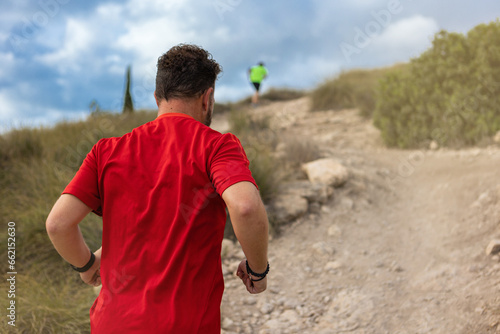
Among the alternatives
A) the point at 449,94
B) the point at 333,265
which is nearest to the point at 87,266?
the point at 333,265

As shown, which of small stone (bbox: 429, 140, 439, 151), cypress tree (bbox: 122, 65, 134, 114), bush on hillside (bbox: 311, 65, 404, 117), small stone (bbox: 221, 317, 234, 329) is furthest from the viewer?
cypress tree (bbox: 122, 65, 134, 114)

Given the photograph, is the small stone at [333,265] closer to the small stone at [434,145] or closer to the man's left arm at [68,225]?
the man's left arm at [68,225]

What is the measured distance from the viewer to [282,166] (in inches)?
260

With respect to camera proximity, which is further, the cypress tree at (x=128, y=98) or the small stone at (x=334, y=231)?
the cypress tree at (x=128, y=98)

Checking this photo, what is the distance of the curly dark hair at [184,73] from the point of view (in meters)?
1.62

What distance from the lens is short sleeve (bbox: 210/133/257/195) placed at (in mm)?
1397

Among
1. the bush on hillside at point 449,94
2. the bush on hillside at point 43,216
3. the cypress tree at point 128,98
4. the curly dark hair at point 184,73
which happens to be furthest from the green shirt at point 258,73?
the curly dark hair at point 184,73

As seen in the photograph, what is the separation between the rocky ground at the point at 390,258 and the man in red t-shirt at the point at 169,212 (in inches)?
93.3

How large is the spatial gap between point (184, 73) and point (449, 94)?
7.31 meters

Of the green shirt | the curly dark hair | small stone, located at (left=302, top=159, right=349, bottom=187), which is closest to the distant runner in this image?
the green shirt

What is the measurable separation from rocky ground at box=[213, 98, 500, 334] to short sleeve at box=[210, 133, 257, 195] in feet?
8.59

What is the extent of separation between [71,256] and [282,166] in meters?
5.06

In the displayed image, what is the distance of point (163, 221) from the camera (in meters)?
1.48

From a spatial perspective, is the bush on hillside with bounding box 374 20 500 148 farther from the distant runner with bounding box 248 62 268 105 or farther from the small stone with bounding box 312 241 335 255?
the distant runner with bounding box 248 62 268 105
